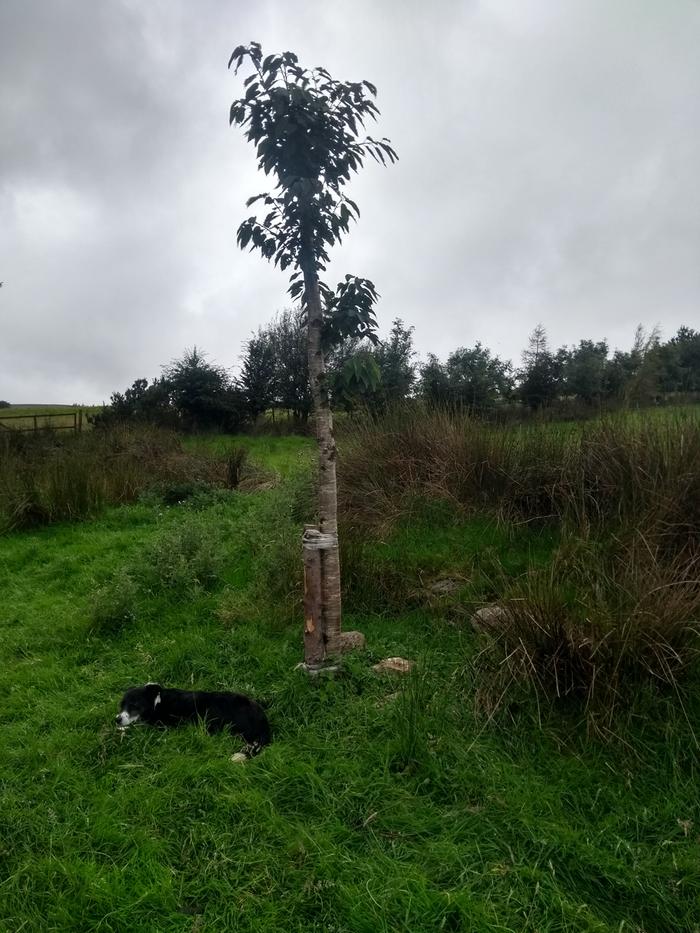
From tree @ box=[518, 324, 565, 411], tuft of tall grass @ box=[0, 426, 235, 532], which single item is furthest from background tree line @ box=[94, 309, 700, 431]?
tuft of tall grass @ box=[0, 426, 235, 532]

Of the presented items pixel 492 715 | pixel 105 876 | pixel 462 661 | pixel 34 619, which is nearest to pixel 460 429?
pixel 462 661

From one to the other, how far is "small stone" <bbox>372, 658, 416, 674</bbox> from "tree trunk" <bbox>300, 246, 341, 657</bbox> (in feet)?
0.89

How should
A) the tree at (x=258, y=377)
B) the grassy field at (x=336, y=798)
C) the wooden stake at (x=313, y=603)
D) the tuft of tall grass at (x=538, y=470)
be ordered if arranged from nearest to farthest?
the grassy field at (x=336, y=798)
the wooden stake at (x=313, y=603)
the tuft of tall grass at (x=538, y=470)
the tree at (x=258, y=377)

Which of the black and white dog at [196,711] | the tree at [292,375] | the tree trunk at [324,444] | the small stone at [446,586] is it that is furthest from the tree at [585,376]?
the tree at [292,375]

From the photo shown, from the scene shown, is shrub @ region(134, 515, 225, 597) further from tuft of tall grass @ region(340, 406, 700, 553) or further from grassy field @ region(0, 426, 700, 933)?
tuft of tall grass @ region(340, 406, 700, 553)

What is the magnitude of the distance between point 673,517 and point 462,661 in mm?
1927

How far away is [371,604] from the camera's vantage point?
4.59 meters

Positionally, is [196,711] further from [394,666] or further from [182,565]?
[182,565]

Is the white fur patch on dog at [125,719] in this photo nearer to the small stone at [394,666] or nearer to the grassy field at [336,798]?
the grassy field at [336,798]

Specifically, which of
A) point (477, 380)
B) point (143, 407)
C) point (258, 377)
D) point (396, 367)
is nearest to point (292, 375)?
point (258, 377)

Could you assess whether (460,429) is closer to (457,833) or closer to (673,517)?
(673,517)

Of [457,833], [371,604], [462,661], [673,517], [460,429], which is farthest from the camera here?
[460,429]

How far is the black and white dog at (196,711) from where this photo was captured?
2.98 meters

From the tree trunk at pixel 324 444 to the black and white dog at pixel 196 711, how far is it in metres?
0.62
